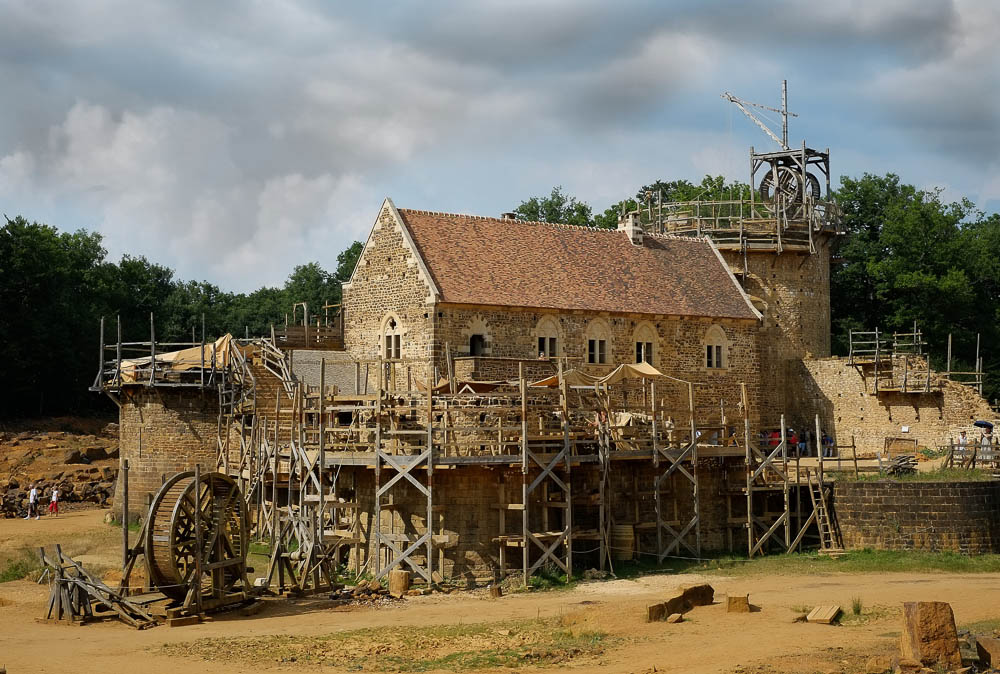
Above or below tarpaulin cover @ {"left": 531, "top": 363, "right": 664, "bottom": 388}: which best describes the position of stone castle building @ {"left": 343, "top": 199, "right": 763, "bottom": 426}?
above

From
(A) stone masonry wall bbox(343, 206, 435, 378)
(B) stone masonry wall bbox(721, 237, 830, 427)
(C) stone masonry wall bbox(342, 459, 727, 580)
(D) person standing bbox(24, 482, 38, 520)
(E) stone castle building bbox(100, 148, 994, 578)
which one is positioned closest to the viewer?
(C) stone masonry wall bbox(342, 459, 727, 580)

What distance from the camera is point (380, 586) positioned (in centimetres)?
2886

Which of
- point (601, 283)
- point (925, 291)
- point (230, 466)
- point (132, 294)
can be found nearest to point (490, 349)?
point (601, 283)

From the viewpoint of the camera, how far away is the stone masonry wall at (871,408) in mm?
44281

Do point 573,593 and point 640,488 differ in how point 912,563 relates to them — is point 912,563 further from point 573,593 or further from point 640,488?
point 573,593

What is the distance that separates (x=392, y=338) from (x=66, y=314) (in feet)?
102

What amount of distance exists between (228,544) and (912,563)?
17.4 meters

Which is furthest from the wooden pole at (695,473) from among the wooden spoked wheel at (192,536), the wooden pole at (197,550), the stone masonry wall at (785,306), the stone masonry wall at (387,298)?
the stone masonry wall at (785,306)

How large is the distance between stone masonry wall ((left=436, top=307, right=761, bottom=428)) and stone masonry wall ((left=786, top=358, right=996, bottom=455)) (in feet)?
13.9

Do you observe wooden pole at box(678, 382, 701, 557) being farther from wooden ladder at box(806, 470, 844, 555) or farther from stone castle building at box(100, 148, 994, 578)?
wooden ladder at box(806, 470, 844, 555)

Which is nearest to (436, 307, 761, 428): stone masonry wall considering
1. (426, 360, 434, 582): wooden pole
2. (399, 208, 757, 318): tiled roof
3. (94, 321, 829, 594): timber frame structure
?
(399, 208, 757, 318): tiled roof

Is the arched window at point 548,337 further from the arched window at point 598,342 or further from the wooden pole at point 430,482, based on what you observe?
the wooden pole at point 430,482

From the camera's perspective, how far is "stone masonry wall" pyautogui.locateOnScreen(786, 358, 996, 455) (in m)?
44.3

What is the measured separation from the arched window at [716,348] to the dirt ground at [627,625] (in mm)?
14016
